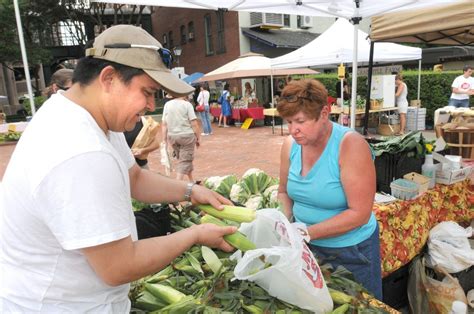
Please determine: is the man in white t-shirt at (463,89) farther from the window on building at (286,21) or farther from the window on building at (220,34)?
the window on building at (220,34)

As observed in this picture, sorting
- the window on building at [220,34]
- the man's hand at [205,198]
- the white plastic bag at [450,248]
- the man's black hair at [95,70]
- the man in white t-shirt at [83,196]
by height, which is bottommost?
the white plastic bag at [450,248]

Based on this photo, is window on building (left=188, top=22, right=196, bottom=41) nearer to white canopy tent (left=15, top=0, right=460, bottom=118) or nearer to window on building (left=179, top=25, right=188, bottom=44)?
window on building (left=179, top=25, right=188, bottom=44)

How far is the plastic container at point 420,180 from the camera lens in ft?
11.8

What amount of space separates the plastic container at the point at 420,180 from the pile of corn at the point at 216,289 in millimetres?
2083

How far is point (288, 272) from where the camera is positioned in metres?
1.45

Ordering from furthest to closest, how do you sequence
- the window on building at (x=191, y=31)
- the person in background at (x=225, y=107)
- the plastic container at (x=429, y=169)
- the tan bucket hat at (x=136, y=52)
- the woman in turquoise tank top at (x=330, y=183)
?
the window on building at (x=191, y=31) < the person in background at (x=225, y=107) < the plastic container at (x=429, y=169) < the woman in turquoise tank top at (x=330, y=183) < the tan bucket hat at (x=136, y=52)

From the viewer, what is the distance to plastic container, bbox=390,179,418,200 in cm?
346

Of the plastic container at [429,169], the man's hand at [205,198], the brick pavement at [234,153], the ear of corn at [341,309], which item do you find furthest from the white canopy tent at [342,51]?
the ear of corn at [341,309]

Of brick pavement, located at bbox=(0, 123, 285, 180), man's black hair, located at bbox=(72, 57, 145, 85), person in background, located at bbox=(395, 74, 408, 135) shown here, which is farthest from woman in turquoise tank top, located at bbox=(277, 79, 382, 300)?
person in background, located at bbox=(395, 74, 408, 135)

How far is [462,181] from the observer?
409 cm

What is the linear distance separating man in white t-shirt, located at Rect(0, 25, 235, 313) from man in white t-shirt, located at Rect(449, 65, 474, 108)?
37.4 ft

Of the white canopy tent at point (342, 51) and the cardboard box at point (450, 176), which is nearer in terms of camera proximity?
the cardboard box at point (450, 176)

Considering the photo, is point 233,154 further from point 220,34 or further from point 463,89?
point 220,34

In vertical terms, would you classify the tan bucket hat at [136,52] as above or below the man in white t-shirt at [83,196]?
above
